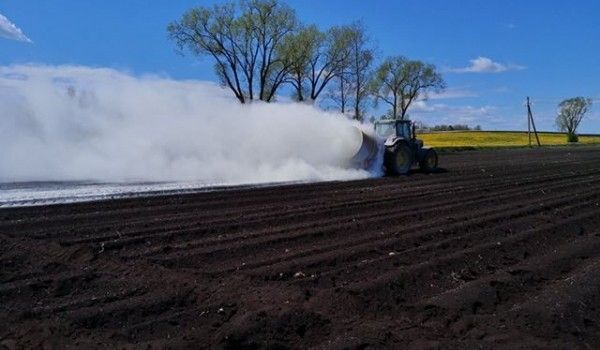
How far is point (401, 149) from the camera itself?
21047 mm

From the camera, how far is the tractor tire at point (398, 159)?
67.7 ft

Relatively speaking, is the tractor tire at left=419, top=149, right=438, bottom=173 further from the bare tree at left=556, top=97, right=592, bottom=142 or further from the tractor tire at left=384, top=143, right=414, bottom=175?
the bare tree at left=556, top=97, right=592, bottom=142

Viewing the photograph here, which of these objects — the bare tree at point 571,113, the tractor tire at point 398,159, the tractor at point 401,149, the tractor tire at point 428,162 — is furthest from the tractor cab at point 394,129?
the bare tree at point 571,113

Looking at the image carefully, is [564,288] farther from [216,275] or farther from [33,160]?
[33,160]

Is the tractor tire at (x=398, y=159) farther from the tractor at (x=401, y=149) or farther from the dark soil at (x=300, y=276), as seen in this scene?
the dark soil at (x=300, y=276)

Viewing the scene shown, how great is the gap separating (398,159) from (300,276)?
14932 mm

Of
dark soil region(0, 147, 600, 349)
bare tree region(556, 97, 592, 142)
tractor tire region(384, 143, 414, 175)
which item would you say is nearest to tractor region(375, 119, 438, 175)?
tractor tire region(384, 143, 414, 175)

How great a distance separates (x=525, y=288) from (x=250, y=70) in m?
50.7

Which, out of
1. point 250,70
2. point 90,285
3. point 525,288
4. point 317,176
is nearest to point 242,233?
point 90,285

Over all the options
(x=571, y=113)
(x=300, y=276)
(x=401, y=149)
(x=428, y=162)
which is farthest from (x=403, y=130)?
(x=571, y=113)

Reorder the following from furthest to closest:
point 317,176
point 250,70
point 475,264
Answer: point 250,70 → point 317,176 → point 475,264

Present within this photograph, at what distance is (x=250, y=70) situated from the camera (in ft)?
180

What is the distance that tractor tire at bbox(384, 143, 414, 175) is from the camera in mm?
20641

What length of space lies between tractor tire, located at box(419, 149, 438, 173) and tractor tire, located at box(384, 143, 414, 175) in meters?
1.57
